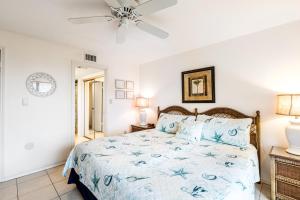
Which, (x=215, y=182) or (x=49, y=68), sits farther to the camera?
(x=49, y=68)

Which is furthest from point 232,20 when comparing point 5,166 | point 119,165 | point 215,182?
point 5,166

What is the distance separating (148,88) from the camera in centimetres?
419

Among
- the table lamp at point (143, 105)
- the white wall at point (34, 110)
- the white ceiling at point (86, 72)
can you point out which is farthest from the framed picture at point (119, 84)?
the white wall at point (34, 110)

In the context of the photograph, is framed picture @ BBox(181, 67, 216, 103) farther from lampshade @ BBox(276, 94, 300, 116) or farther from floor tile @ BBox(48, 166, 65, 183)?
floor tile @ BBox(48, 166, 65, 183)

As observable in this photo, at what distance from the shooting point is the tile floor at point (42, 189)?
2.02 meters

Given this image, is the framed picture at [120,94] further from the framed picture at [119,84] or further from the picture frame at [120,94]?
the framed picture at [119,84]

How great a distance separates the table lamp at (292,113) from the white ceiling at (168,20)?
3.49 feet

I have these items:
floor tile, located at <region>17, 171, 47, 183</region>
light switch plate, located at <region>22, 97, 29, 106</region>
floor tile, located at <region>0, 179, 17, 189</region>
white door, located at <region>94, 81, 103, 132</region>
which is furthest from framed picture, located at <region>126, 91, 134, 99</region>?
floor tile, located at <region>0, 179, 17, 189</region>

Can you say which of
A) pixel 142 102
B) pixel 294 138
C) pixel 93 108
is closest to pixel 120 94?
pixel 142 102

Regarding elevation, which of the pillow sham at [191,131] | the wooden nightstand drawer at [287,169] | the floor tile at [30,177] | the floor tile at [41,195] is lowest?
the floor tile at [41,195]

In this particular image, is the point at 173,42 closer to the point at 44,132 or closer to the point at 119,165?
the point at 119,165

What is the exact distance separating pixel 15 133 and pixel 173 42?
121 inches

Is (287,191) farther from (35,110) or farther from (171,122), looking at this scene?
(35,110)

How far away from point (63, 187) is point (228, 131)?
2.51 m
